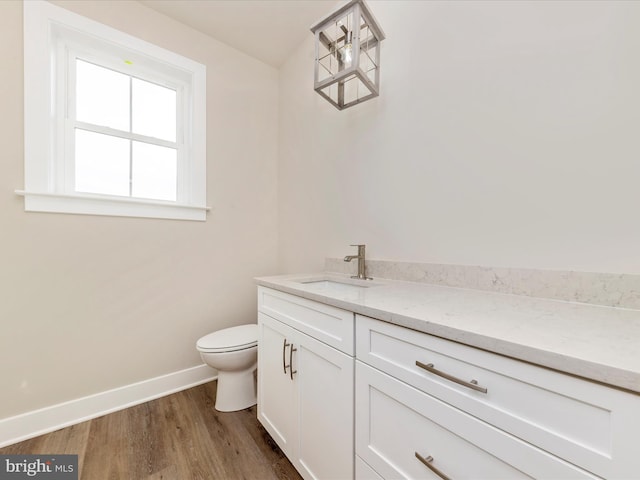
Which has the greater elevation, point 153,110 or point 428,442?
point 153,110

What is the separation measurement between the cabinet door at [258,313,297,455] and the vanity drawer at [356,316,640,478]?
65cm

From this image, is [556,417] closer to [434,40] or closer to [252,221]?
[434,40]

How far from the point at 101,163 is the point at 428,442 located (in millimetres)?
2263

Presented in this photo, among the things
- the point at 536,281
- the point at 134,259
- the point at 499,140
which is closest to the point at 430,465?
the point at 536,281

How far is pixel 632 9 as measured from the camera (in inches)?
30.8

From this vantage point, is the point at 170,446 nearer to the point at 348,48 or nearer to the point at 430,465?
the point at 430,465

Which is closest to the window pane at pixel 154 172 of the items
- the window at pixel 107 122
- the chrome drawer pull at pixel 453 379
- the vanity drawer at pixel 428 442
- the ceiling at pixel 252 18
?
the window at pixel 107 122

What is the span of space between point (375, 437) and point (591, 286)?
0.85 meters

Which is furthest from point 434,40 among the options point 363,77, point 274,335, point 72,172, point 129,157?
point 72,172

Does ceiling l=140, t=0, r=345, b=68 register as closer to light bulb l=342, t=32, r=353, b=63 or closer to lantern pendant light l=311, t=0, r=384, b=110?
lantern pendant light l=311, t=0, r=384, b=110

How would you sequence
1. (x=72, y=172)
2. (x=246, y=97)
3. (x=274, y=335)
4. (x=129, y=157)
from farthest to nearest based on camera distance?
(x=246, y=97) → (x=129, y=157) → (x=72, y=172) → (x=274, y=335)

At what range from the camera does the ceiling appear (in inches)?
68.7

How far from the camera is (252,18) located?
6.09 ft

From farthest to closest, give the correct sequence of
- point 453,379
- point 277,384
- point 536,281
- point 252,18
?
1. point 252,18
2. point 277,384
3. point 536,281
4. point 453,379
